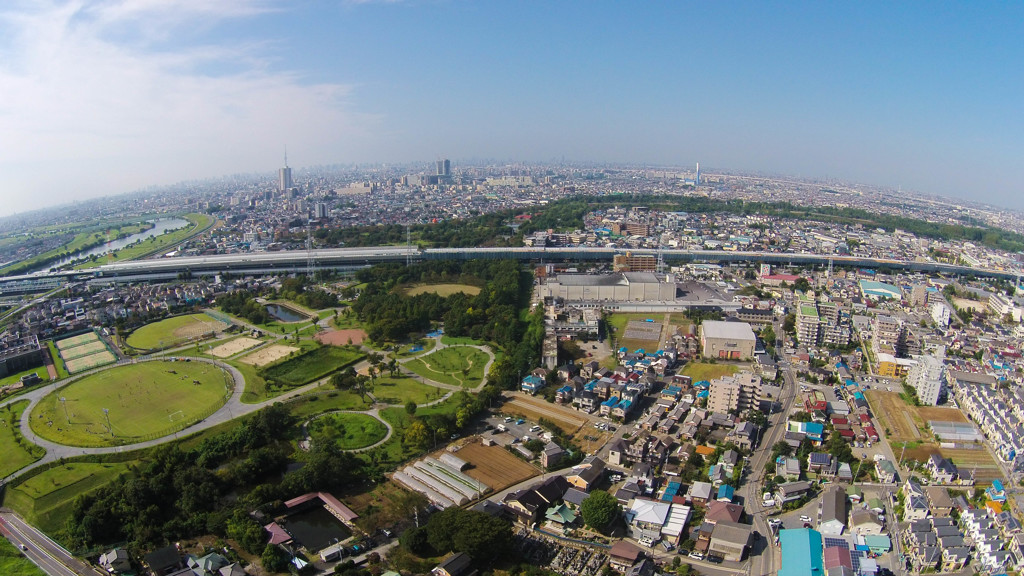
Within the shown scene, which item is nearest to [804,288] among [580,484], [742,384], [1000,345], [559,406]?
[1000,345]

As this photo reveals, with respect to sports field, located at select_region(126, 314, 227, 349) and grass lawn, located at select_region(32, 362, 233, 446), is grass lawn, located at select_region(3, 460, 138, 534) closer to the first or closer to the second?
grass lawn, located at select_region(32, 362, 233, 446)

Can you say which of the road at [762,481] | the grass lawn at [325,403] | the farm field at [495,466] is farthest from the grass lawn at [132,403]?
the road at [762,481]

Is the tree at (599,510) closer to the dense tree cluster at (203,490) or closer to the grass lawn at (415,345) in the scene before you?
the dense tree cluster at (203,490)

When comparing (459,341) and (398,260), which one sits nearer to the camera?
(459,341)

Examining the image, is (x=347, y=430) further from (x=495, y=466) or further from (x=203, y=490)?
(x=495, y=466)

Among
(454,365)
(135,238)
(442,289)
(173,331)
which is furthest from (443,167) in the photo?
(454,365)
